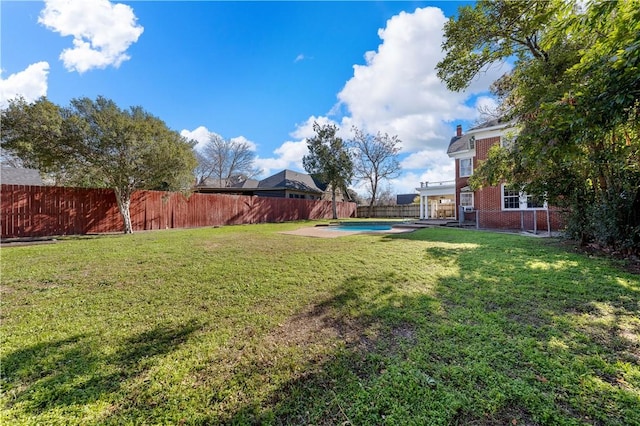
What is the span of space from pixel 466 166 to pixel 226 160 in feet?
99.5

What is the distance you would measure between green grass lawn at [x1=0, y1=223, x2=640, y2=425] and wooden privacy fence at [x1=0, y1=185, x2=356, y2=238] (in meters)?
6.90

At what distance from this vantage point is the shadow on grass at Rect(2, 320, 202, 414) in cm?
180

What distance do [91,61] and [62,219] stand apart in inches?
233

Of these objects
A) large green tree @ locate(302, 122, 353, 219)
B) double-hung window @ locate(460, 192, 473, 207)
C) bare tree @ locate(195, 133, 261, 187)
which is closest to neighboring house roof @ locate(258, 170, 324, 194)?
large green tree @ locate(302, 122, 353, 219)

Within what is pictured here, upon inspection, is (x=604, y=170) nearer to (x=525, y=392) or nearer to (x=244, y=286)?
(x=525, y=392)

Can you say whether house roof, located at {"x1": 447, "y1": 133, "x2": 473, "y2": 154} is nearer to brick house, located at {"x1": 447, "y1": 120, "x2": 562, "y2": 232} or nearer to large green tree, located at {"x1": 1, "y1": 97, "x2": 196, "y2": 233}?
brick house, located at {"x1": 447, "y1": 120, "x2": 562, "y2": 232}

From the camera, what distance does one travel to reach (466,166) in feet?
55.0

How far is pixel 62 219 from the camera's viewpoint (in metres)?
10.1

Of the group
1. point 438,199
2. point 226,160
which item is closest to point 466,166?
point 438,199

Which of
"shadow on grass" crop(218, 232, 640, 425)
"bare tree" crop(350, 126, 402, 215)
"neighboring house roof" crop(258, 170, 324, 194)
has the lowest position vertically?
"shadow on grass" crop(218, 232, 640, 425)

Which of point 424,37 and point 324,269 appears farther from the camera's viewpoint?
point 424,37

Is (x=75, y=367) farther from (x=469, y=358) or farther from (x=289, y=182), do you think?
(x=289, y=182)

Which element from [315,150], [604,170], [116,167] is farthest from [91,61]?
[315,150]

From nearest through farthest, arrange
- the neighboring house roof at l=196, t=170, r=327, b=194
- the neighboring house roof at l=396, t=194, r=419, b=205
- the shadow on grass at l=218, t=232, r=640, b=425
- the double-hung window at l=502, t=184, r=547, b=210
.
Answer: the shadow on grass at l=218, t=232, r=640, b=425
the double-hung window at l=502, t=184, r=547, b=210
the neighboring house roof at l=196, t=170, r=327, b=194
the neighboring house roof at l=396, t=194, r=419, b=205
